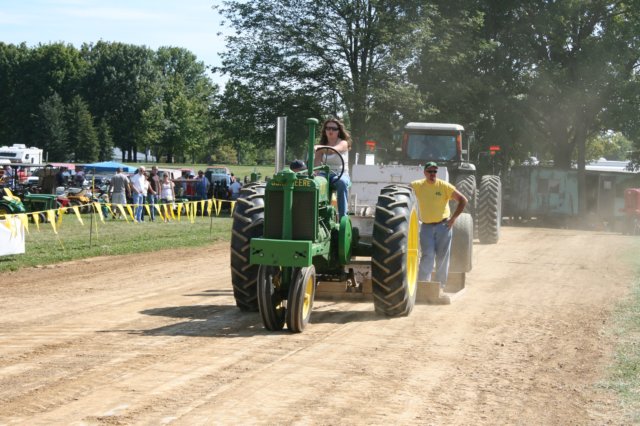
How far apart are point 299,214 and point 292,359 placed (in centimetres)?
179

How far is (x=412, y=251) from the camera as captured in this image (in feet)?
35.1

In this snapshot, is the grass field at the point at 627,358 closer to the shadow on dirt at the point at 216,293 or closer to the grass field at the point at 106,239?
the shadow on dirt at the point at 216,293

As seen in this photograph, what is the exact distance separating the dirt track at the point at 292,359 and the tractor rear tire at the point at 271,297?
0.15 meters

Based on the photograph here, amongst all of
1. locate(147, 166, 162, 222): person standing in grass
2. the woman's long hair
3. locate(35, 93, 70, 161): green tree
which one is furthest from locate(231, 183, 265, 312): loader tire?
locate(35, 93, 70, 161): green tree

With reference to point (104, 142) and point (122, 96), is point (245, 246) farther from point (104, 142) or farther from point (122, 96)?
point (122, 96)

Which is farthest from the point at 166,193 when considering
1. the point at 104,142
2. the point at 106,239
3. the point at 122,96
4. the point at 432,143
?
the point at 122,96

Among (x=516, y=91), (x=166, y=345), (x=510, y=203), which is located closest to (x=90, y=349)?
(x=166, y=345)

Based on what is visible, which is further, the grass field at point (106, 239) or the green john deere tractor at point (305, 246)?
the grass field at point (106, 239)

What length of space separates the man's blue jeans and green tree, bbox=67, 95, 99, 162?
68848mm

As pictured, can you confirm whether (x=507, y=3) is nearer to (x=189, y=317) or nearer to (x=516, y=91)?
(x=516, y=91)

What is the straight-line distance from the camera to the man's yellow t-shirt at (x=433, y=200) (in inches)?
456

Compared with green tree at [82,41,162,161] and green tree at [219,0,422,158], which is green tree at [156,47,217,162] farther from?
green tree at [219,0,422,158]

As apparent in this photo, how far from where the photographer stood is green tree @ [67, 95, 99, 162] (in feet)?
253

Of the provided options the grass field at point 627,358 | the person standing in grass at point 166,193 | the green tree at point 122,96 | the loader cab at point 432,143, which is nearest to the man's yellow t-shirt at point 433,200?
the grass field at point 627,358
